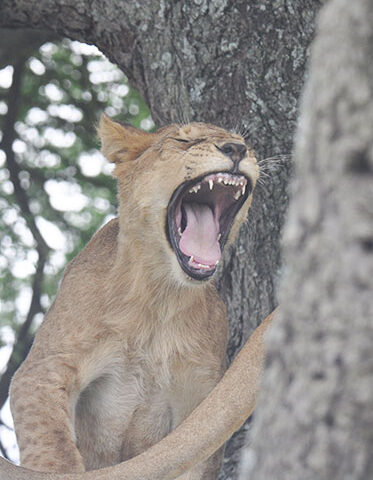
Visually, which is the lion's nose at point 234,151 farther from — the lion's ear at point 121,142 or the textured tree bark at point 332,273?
the textured tree bark at point 332,273

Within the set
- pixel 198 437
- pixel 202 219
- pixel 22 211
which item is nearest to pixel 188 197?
pixel 202 219

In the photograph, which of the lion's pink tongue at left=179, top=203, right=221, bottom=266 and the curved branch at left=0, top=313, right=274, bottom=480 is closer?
the curved branch at left=0, top=313, right=274, bottom=480

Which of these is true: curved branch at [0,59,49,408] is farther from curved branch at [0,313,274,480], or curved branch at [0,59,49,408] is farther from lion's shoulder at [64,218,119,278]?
curved branch at [0,313,274,480]

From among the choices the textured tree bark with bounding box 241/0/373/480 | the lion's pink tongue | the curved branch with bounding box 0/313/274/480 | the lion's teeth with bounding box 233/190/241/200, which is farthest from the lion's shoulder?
the textured tree bark with bounding box 241/0/373/480

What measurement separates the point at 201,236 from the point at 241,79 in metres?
0.86

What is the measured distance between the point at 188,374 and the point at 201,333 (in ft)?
0.67

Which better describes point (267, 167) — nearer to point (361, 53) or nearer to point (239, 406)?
point (239, 406)

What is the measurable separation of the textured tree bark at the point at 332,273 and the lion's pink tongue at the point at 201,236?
2.39 m

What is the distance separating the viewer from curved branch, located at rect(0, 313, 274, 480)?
2.90 metres

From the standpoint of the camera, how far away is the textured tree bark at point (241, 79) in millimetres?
4047

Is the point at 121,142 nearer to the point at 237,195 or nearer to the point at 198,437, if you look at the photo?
the point at 237,195

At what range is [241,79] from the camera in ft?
13.5

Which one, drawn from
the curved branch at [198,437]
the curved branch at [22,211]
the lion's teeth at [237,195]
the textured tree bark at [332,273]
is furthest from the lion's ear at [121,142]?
the textured tree bark at [332,273]

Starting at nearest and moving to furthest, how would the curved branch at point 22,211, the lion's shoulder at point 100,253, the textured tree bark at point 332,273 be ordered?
the textured tree bark at point 332,273, the lion's shoulder at point 100,253, the curved branch at point 22,211
